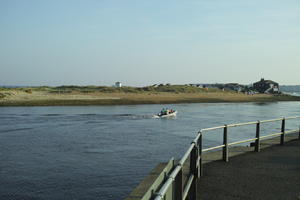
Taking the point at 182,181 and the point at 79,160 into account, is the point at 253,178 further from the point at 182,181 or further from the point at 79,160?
the point at 79,160

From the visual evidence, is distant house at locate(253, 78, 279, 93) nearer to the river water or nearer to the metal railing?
the river water

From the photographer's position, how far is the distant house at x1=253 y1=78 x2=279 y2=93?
18100 cm

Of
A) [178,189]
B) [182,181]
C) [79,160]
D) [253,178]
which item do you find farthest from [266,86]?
[178,189]

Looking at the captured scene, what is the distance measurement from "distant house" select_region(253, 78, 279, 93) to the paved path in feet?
593

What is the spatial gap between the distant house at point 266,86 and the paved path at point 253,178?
593 ft

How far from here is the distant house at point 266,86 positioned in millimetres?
181000

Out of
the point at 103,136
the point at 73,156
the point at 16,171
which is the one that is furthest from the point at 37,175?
the point at 103,136

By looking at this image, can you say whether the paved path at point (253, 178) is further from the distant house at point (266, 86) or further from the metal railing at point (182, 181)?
the distant house at point (266, 86)

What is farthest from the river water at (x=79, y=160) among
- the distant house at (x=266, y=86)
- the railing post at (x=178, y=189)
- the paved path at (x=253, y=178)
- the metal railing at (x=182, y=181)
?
the distant house at (x=266, y=86)

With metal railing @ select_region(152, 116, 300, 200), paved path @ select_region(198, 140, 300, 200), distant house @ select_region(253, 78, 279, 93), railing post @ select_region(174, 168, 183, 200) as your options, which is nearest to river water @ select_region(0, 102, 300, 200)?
paved path @ select_region(198, 140, 300, 200)

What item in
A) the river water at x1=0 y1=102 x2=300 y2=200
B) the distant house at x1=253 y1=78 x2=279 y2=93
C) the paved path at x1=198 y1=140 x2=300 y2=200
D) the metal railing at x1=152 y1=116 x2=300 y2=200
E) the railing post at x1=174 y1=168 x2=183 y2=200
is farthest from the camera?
the distant house at x1=253 y1=78 x2=279 y2=93

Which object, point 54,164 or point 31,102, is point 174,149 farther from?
point 31,102

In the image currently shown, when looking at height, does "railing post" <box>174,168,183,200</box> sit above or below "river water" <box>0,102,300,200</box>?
above

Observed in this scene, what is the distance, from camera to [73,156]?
69.9 ft
